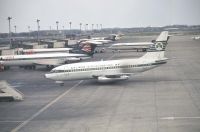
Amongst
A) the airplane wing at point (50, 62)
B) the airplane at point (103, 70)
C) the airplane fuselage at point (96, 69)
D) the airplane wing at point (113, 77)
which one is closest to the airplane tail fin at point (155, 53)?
the airplane at point (103, 70)

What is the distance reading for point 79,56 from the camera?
294 feet

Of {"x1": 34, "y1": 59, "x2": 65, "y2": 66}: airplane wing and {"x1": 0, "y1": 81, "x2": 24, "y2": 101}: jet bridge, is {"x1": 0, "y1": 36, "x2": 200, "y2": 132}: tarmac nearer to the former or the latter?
{"x1": 0, "y1": 81, "x2": 24, "y2": 101}: jet bridge

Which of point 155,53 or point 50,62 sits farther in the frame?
point 50,62

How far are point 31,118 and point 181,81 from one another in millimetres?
29231

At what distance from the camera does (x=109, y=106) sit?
4266cm

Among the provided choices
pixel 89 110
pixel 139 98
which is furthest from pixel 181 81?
pixel 89 110

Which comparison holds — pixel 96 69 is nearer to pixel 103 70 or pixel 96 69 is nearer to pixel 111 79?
pixel 103 70

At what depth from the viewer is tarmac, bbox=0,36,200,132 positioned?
34406mm

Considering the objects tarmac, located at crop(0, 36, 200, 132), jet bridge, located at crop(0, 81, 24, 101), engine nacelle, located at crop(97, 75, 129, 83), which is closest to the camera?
tarmac, located at crop(0, 36, 200, 132)

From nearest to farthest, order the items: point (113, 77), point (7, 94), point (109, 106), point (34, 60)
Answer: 1. point (109, 106)
2. point (7, 94)
3. point (113, 77)
4. point (34, 60)

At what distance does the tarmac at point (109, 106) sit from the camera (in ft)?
113

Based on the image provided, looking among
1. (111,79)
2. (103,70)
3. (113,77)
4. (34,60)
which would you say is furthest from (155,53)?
(34,60)

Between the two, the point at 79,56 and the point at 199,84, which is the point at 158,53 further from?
the point at 79,56

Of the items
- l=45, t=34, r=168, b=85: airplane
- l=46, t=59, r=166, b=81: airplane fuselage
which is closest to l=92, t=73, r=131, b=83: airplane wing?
l=45, t=34, r=168, b=85: airplane
